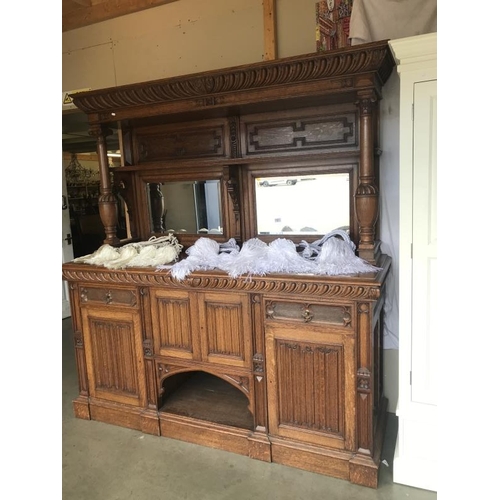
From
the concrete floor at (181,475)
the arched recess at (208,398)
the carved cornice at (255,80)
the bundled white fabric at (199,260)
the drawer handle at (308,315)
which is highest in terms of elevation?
the carved cornice at (255,80)

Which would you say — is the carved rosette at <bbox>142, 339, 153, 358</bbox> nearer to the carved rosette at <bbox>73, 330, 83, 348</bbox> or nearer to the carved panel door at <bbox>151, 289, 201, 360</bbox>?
the carved panel door at <bbox>151, 289, 201, 360</bbox>

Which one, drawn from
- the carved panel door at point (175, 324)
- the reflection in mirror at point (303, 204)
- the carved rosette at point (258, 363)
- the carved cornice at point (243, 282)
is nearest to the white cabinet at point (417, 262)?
the carved cornice at point (243, 282)

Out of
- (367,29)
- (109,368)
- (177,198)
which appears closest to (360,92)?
(367,29)

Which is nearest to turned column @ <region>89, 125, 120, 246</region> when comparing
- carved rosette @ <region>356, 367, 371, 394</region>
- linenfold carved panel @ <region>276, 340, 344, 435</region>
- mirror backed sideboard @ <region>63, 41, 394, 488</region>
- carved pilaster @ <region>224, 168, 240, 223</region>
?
mirror backed sideboard @ <region>63, 41, 394, 488</region>

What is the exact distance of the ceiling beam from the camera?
9.37 feet

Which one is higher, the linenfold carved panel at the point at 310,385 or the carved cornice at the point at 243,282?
the carved cornice at the point at 243,282

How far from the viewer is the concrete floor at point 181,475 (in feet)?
6.29

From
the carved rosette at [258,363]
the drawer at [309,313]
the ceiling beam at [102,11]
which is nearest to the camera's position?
the drawer at [309,313]

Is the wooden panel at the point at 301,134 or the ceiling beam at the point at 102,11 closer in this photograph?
the wooden panel at the point at 301,134

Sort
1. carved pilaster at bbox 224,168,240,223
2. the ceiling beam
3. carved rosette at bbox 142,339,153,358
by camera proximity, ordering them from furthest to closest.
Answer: the ceiling beam → carved pilaster at bbox 224,168,240,223 → carved rosette at bbox 142,339,153,358

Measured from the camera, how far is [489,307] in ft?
1.16

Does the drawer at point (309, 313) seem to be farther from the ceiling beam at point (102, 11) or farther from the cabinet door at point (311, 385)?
the ceiling beam at point (102, 11)

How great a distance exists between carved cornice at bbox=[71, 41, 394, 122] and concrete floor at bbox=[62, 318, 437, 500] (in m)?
1.94
